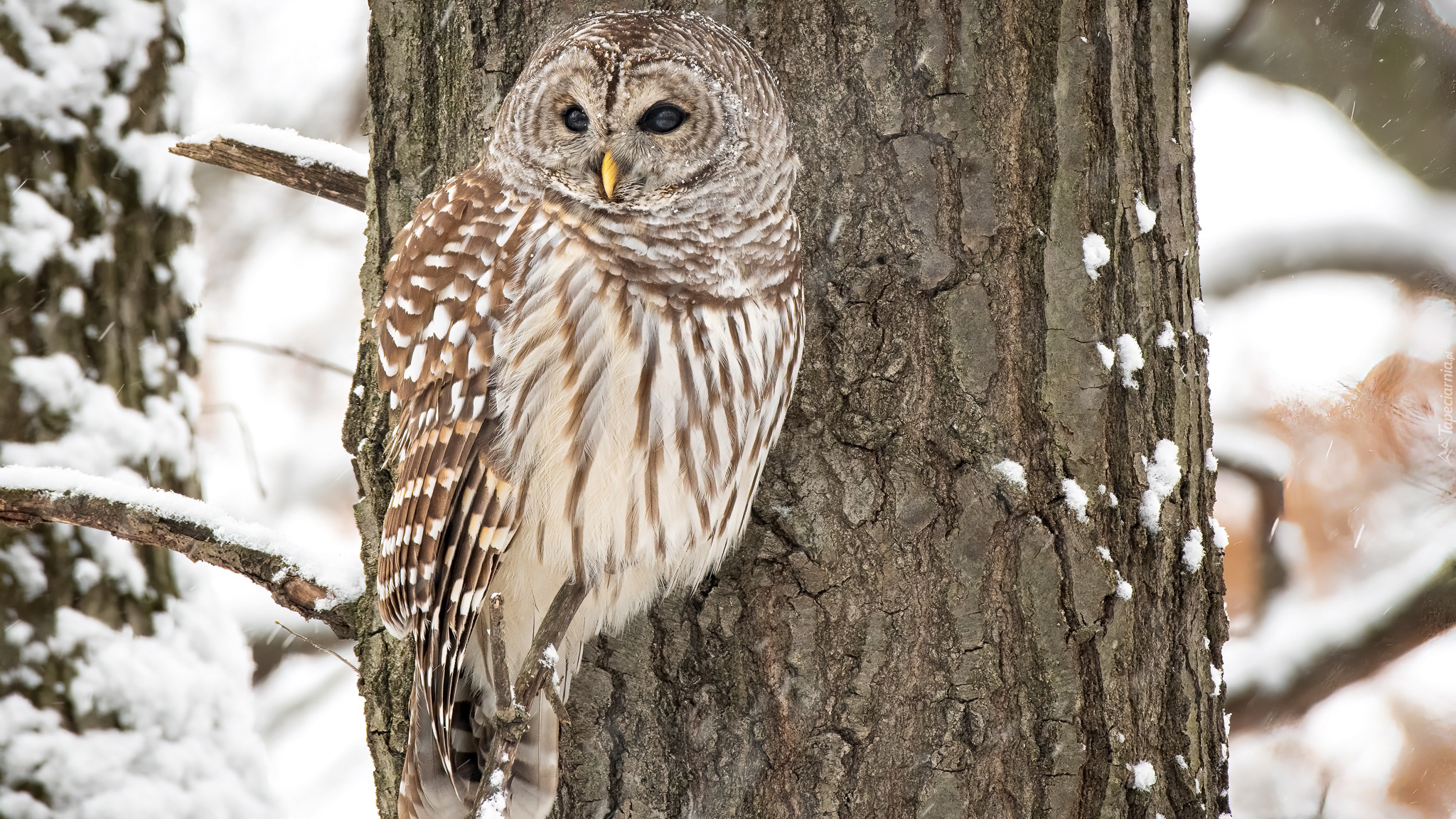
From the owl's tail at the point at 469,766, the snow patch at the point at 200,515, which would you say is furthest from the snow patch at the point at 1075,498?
the snow patch at the point at 200,515

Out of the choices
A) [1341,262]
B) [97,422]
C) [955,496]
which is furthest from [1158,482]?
[97,422]

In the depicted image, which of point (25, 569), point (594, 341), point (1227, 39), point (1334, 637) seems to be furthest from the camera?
point (1227, 39)

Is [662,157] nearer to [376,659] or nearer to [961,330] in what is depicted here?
[961,330]

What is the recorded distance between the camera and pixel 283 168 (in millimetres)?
2432

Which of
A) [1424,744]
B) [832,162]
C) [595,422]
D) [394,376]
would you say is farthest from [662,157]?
[1424,744]

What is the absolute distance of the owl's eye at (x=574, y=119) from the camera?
2119mm

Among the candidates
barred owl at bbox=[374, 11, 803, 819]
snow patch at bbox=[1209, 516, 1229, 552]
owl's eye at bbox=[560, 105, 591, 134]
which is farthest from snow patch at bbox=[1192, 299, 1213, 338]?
owl's eye at bbox=[560, 105, 591, 134]

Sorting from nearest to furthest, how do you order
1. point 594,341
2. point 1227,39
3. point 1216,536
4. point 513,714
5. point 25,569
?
point 513,714 → point 594,341 → point 1216,536 → point 25,569 → point 1227,39

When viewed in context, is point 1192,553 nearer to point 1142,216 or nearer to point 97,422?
point 1142,216

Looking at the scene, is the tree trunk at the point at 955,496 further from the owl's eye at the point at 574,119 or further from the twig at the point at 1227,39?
the twig at the point at 1227,39

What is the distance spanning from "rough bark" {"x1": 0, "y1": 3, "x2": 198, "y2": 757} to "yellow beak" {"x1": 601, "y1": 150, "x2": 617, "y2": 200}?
81.0 inches

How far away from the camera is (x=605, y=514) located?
2.07m

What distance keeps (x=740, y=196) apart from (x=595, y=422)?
51 centimetres

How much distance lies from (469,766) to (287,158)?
135cm
